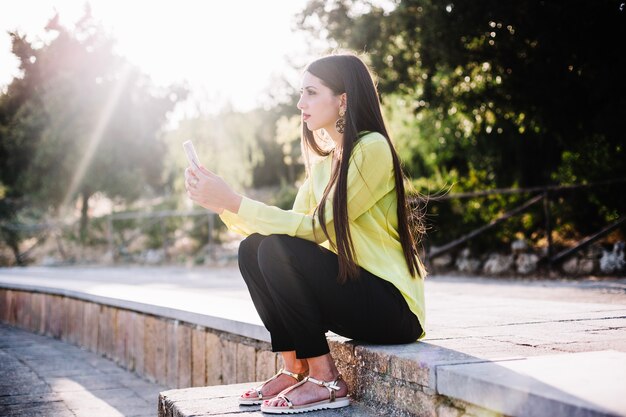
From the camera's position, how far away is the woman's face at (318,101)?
271 cm

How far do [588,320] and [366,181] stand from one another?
5.37ft

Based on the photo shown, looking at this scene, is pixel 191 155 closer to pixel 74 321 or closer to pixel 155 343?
pixel 155 343

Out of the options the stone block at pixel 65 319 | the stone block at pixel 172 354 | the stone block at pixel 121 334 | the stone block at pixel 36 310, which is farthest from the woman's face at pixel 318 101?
the stone block at pixel 36 310

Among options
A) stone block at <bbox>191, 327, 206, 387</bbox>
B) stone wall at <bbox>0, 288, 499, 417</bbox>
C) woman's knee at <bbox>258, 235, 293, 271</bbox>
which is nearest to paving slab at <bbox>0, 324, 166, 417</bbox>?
stone wall at <bbox>0, 288, 499, 417</bbox>

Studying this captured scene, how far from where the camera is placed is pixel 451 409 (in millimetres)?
2105

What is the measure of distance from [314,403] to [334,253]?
22.3 inches

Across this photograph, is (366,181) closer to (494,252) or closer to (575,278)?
(575,278)

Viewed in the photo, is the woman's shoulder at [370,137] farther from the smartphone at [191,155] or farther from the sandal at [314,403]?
the sandal at [314,403]

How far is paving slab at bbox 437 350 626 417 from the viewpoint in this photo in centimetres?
160

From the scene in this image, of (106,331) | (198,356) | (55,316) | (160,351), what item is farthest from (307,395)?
(55,316)

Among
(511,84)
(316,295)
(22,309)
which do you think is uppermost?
(511,84)

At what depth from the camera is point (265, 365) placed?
3.49 metres

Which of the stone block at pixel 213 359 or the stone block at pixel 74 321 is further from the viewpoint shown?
the stone block at pixel 74 321

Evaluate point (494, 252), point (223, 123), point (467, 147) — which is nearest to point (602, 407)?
point (494, 252)
